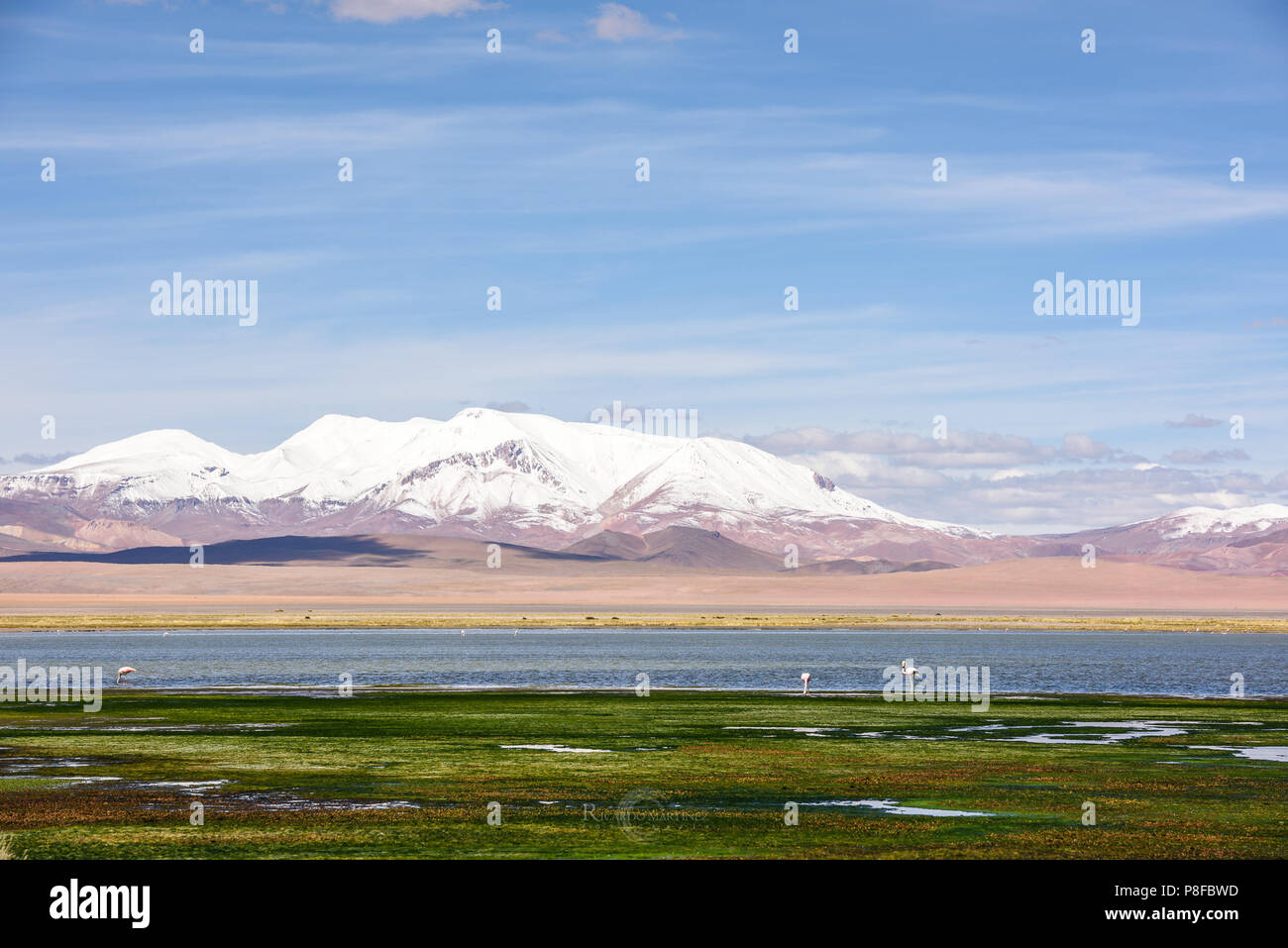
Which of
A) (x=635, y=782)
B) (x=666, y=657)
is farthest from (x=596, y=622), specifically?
(x=635, y=782)

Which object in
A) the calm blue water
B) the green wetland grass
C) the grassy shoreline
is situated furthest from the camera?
the grassy shoreline

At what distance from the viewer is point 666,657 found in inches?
3169

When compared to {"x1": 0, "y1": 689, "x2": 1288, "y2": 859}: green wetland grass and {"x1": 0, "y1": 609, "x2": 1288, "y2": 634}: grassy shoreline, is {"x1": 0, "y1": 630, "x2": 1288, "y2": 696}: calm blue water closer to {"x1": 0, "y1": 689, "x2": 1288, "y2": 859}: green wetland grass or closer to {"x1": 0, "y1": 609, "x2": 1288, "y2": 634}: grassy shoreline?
{"x1": 0, "y1": 609, "x2": 1288, "y2": 634}: grassy shoreline

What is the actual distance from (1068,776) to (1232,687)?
32.2 m

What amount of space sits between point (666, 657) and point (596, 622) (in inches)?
2227

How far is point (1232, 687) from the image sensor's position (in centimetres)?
5528

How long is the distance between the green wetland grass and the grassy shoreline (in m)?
83.7

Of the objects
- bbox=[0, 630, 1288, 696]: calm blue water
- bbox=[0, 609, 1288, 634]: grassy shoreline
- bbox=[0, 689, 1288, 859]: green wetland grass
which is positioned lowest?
bbox=[0, 609, 1288, 634]: grassy shoreline

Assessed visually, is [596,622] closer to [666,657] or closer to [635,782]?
[666,657]


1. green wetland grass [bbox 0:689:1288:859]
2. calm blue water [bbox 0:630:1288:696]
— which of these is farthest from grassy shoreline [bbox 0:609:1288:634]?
green wetland grass [bbox 0:689:1288:859]

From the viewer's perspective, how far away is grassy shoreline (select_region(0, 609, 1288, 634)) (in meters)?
124
